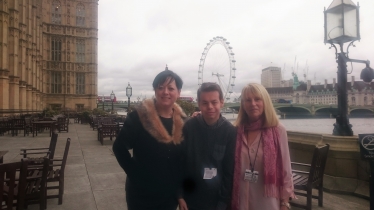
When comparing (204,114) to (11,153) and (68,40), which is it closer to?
(11,153)

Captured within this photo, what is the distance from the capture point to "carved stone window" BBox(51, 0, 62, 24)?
137ft

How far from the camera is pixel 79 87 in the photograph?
1745 inches

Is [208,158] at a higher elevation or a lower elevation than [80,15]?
lower

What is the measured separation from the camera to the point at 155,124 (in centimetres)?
212

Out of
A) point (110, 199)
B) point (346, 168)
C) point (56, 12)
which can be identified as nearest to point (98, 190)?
point (110, 199)

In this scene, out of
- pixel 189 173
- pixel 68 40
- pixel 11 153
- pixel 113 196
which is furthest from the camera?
pixel 68 40

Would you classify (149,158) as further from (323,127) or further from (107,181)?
(323,127)

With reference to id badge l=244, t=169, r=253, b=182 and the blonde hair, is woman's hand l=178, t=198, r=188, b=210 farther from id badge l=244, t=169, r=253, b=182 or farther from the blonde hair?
the blonde hair

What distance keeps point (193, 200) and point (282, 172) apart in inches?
28.4

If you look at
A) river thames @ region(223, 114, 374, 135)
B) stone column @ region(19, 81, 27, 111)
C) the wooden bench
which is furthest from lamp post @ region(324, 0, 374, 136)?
stone column @ region(19, 81, 27, 111)

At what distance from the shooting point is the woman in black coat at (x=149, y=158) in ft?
6.89

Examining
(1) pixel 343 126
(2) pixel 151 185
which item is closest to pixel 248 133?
(2) pixel 151 185

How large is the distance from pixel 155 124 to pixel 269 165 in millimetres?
914

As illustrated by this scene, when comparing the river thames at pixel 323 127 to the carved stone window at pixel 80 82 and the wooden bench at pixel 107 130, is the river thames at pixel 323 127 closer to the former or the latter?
the wooden bench at pixel 107 130
